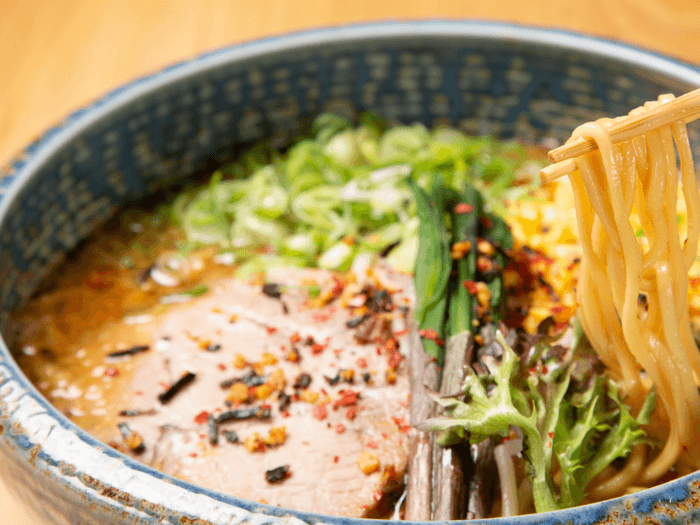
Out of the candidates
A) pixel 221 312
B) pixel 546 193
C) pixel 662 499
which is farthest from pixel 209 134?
pixel 662 499

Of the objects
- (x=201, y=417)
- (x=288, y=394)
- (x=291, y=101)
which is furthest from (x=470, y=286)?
(x=291, y=101)

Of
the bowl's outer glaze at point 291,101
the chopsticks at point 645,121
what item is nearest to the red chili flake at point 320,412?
the chopsticks at point 645,121

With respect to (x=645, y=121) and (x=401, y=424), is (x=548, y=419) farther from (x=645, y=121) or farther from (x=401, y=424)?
(x=645, y=121)

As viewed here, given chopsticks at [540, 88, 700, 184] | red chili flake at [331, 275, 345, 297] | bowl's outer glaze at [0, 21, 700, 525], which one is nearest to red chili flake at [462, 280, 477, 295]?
red chili flake at [331, 275, 345, 297]

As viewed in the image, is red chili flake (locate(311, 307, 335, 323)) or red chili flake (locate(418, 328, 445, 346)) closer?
red chili flake (locate(418, 328, 445, 346))

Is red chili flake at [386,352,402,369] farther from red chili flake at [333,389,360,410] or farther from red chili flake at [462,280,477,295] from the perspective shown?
red chili flake at [462,280,477,295]

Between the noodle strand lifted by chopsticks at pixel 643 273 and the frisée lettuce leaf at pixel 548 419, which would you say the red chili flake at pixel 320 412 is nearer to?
the frisée lettuce leaf at pixel 548 419
